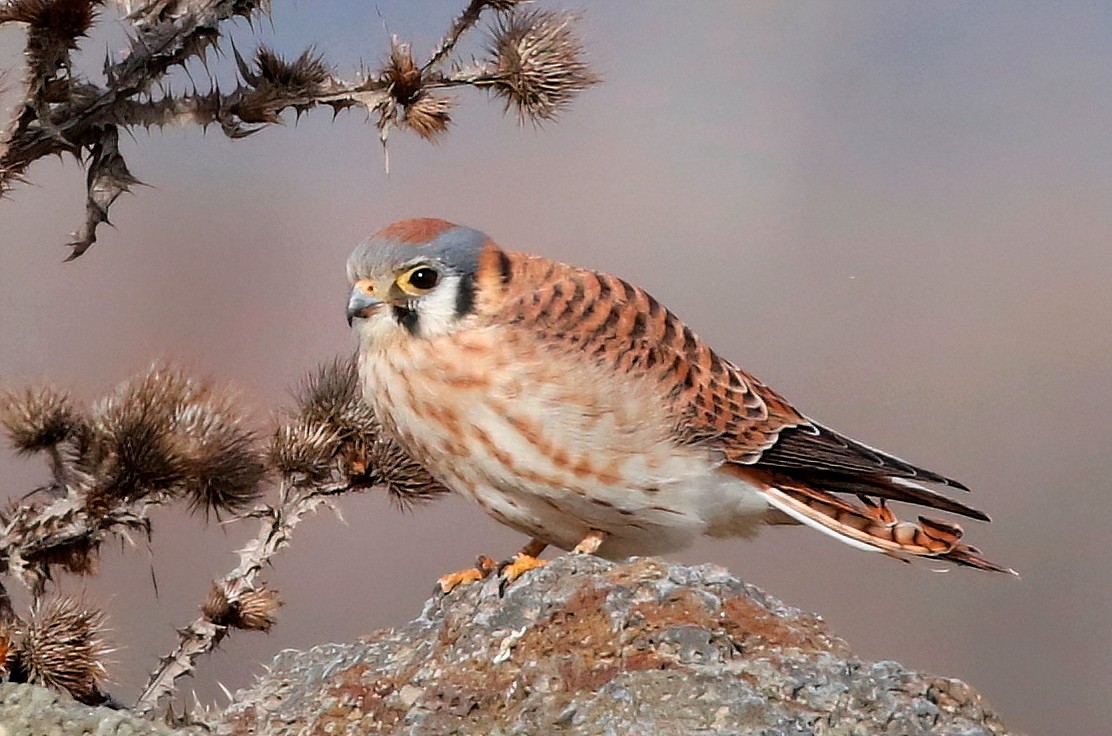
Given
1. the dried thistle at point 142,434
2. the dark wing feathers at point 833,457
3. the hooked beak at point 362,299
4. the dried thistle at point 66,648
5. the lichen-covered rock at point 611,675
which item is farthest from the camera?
the dried thistle at point 142,434

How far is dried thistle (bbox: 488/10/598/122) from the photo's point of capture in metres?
3.35

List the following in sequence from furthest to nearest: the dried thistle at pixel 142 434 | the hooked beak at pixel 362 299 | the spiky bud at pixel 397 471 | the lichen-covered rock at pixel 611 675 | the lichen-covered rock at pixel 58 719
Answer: the spiky bud at pixel 397 471 < the dried thistle at pixel 142 434 < the hooked beak at pixel 362 299 < the lichen-covered rock at pixel 58 719 < the lichen-covered rock at pixel 611 675

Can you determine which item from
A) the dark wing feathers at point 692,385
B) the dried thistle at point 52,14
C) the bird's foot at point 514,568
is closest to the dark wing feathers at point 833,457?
the dark wing feathers at point 692,385

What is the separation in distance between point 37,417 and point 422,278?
121cm

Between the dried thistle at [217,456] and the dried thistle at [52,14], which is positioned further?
the dried thistle at [217,456]

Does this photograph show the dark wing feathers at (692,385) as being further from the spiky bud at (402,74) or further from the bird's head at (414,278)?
the spiky bud at (402,74)

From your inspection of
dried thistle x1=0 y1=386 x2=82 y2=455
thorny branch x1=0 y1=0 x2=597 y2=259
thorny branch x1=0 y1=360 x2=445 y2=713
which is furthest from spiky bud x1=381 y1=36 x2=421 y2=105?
dried thistle x1=0 y1=386 x2=82 y2=455

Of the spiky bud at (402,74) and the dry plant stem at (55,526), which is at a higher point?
the spiky bud at (402,74)

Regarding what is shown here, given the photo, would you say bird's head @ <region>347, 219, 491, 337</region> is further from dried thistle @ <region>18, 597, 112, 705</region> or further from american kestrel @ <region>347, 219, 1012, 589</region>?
dried thistle @ <region>18, 597, 112, 705</region>

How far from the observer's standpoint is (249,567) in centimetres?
344

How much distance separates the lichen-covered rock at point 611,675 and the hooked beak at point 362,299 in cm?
58

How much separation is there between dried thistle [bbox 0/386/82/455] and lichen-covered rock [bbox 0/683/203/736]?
2.37 feet

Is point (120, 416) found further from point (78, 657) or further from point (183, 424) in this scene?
point (78, 657)

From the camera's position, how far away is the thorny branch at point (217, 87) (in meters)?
3.33
